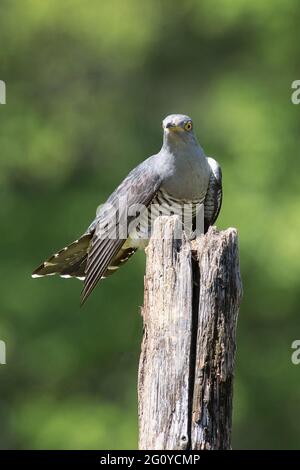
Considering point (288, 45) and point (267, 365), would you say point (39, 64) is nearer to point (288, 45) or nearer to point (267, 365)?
point (288, 45)

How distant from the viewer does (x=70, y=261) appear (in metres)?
6.89

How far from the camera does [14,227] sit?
10742 mm

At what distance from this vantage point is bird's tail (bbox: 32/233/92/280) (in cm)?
680

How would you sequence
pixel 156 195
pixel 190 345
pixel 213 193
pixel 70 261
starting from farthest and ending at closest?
1. pixel 70 261
2. pixel 213 193
3. pixel 156 195
4. pixel 190 345

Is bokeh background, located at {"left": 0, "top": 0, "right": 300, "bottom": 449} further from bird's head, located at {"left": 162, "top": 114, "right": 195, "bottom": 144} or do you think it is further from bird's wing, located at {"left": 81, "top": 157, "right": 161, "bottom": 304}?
bird's head, located at {"left": 162, "top": 114, "right": 195, "bottom": 144}

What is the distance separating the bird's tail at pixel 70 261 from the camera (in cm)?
680

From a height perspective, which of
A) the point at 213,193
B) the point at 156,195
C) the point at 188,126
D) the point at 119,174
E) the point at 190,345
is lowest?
the point at 190,345

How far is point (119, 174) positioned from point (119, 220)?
4280 millimetres

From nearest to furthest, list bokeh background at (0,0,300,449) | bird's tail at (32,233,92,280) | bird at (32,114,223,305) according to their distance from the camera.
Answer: bird at (32,114,223,305)
bird's tail at (32,233,92,280)
bokeh background at (0,0,300,449)

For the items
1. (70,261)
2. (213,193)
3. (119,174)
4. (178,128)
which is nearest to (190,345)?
(178,128)

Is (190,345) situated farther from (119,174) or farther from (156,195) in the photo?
(119,174)

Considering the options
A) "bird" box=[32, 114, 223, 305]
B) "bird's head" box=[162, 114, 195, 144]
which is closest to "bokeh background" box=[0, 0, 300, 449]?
"bird" box=[32, 114, 223, 305]

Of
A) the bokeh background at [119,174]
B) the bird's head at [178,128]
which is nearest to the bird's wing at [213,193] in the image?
the bird's head at [178,128]

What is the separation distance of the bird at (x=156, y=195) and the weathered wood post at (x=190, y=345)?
156 cm
